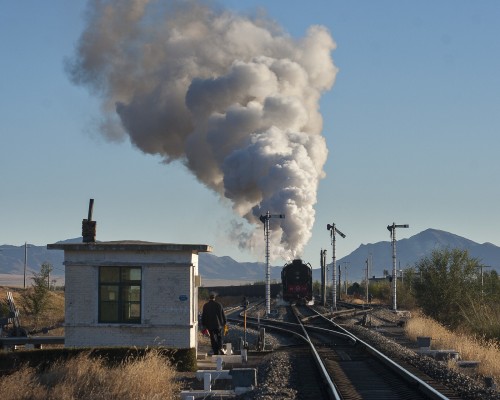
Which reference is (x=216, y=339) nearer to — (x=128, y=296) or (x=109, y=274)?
(x=128, y=296)

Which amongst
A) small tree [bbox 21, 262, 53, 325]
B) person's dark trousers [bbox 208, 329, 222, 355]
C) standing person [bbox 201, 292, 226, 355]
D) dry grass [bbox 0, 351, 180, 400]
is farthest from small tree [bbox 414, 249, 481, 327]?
dry grass [bbox 0, 351, 180, 400]

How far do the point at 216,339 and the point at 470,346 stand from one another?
7.73 m

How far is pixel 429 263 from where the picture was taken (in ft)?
178

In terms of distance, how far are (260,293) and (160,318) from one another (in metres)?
65.3

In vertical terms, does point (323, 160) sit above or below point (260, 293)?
above

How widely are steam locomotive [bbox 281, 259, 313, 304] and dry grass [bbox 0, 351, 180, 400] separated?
40.2 metres

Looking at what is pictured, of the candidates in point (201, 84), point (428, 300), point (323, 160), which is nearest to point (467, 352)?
point (428, 300)

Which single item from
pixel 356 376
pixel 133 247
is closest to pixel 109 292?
pixel 133 247

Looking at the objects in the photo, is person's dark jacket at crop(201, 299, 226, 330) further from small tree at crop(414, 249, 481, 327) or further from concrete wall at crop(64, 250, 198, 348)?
small tree at crop(414, 249, 481, 327)

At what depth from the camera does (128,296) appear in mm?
24141

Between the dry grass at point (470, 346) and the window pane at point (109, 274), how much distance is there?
957 cm

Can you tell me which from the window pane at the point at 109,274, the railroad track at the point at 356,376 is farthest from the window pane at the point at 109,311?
the railroad track at the point at 356,376

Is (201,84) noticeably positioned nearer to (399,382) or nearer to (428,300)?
(428,300)

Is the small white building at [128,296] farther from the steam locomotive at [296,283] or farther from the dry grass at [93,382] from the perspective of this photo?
the steam locomotive at [296,283]
